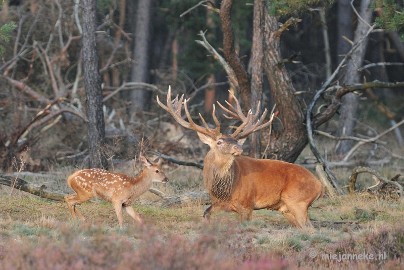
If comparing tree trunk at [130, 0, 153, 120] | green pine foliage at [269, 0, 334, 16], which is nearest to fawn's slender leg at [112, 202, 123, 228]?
green pine foliage at [269, 0, 334, 16]

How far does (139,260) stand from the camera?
8688 mm

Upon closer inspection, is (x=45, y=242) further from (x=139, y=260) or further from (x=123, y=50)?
(x=123, y=50)

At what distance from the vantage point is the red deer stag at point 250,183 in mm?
13406

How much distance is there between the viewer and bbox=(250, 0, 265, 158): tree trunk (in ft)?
58.5

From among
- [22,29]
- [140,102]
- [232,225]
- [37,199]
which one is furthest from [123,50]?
[232,225]

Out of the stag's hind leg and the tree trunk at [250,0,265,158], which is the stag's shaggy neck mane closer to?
the stag's hind leg

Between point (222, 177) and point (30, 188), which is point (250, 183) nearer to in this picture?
point (222, 177)

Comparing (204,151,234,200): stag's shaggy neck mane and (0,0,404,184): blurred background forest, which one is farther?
(0,0,404,184): blurred background forest

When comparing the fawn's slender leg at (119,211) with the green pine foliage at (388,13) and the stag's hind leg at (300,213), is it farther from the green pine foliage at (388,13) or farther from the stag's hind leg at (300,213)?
the green pine foliage at (388,13)

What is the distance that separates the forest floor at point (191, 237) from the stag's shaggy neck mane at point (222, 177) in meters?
0.38

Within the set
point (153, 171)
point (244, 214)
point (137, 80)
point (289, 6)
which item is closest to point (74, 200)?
point (153, 171)

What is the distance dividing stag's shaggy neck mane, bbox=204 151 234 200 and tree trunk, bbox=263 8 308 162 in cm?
495

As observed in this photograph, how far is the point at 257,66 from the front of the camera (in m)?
17.9

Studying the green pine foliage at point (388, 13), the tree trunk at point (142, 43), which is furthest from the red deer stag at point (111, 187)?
the tree trunk at point (142, 43)
